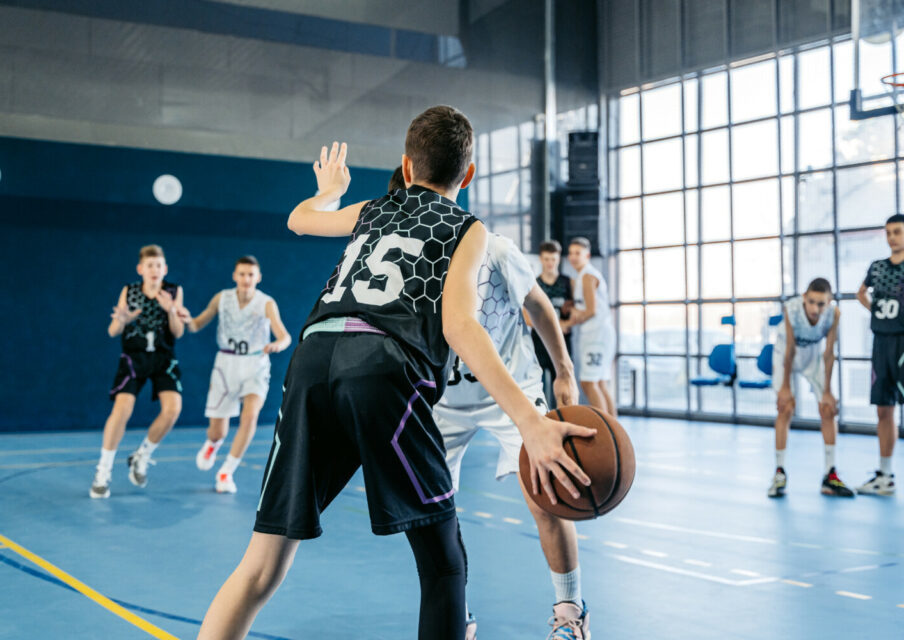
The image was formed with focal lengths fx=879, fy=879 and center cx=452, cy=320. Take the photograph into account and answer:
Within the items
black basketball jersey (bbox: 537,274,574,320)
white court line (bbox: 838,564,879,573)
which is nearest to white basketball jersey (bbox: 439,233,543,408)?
white court line (bbox: 838,564,879,573)

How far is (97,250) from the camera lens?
10.5 m

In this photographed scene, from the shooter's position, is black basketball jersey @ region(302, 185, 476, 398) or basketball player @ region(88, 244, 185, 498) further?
basketball player @ region(88, 244, 185, 498)

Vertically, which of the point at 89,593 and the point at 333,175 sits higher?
the point at 333,175

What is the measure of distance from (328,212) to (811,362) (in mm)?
5147

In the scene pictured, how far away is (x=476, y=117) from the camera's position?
13453 millimetres

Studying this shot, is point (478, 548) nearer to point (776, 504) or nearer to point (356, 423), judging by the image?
point (776, 504)

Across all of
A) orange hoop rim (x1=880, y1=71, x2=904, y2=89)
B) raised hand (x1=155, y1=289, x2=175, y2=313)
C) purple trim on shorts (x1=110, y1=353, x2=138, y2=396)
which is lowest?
purple trim on shorts (x1=110, y1=353, x2=138, y2=396)

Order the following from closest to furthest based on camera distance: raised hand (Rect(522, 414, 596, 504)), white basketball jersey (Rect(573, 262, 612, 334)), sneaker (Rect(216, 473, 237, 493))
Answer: raised hand (Rect(522, 414, 596, 504))
sneaker (Rect(216, 473, 237, 493))
white basketball jersey (Rect(573, 262, 612, 334))

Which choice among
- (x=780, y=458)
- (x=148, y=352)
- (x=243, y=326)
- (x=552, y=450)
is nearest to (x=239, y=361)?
(x=243, y=326)

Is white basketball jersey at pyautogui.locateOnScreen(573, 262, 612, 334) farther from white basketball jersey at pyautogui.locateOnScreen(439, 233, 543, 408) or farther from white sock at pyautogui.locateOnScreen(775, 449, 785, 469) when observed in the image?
white basketball jersey at pyautogui.locateOnScreen(439, 233, 543, 408)

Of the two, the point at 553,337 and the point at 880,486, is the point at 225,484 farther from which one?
the point at 880,486

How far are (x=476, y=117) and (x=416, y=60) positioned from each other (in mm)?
1323

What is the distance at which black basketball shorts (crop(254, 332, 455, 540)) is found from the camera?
1819mm

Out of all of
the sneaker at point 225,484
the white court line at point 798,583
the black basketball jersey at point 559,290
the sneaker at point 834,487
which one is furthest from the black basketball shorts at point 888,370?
the sneaker at point 225,484
